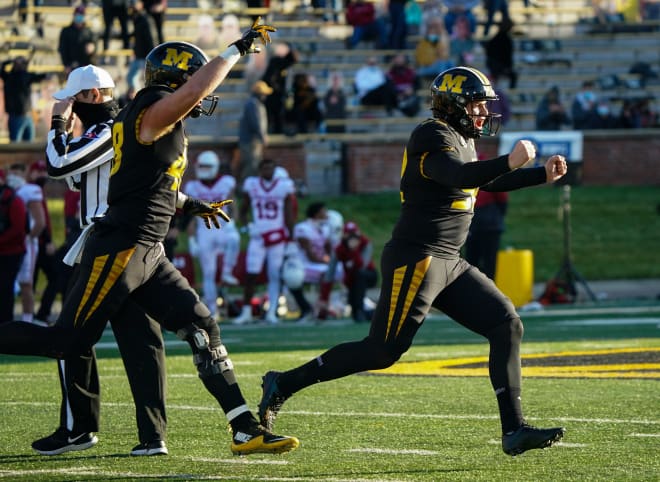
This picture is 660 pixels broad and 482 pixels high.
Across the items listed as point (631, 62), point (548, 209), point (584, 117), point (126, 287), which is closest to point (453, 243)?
point (126, 287)

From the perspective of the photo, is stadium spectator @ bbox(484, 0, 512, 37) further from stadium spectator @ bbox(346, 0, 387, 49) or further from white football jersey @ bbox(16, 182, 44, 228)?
Answer: white football jersey @ bbox(16, 182, 44, 228)

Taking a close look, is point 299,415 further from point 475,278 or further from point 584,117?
point 584,117

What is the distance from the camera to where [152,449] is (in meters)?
6.80

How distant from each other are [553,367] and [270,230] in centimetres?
651

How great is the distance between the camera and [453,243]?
6.91 m

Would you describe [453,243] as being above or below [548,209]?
above

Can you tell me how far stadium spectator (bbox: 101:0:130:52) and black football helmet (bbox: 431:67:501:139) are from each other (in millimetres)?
18748

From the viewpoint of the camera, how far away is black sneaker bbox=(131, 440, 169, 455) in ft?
22.3

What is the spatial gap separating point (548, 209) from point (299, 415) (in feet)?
55.6

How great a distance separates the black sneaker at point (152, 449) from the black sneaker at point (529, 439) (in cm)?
150

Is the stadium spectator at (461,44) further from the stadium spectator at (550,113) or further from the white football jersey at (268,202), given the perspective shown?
the white football jersey at (268,202)

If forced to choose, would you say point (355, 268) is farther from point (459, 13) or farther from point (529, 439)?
point (459, 13)

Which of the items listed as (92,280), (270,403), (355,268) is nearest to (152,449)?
(270,403)

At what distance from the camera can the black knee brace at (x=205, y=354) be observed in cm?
663
